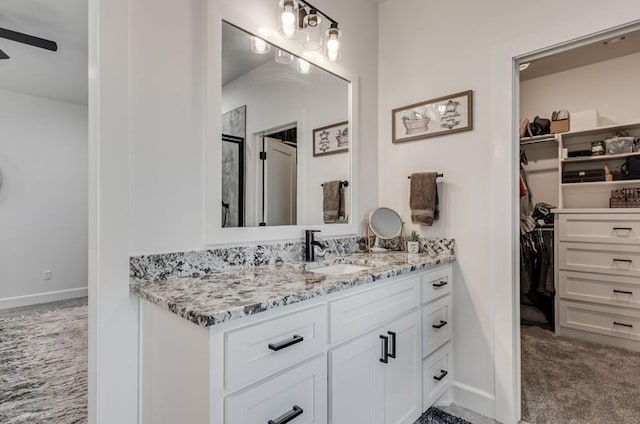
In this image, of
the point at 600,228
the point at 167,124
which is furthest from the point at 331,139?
→ the point at 600,228

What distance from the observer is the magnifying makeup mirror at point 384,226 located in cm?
233

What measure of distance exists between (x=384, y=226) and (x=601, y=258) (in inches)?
82.1

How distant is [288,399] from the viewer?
1.08 metres

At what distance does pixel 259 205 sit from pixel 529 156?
3.31 meters

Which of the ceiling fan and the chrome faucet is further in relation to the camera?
the ceiling fan

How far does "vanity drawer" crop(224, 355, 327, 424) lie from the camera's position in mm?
961

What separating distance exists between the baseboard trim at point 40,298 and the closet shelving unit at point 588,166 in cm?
592

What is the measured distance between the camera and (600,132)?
3.14 m

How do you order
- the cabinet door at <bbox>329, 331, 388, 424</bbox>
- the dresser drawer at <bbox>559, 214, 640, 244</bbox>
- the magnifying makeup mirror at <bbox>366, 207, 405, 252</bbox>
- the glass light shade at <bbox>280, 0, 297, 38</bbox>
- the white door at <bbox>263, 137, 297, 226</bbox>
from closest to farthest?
the cabinet door at <bbox>329, 331, 388, 424</bbox>
the glass light shade at <bbox>280, 0, 297, 38</bbox>
the white door at <bbox>263, 137, 297, 226</bbox>
the magnifying makeup mirror at <bbox>366, 207, 405, 252</bbox>
the dresser drawer at <bbox>559, 214, 640, 244</bbox>

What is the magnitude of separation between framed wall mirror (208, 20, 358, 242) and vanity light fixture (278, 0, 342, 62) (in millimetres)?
109

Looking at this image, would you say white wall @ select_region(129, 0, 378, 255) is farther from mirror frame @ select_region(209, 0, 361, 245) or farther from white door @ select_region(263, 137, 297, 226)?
white door @ select_region(263, 137, 297, 226)

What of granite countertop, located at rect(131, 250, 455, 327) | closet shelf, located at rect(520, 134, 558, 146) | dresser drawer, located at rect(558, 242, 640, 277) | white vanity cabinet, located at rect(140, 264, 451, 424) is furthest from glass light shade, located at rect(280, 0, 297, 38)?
dresser drawer, located at rect(558, 242, 640, 277)

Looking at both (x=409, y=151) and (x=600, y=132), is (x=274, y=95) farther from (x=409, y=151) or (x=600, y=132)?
(x=600, y=132)

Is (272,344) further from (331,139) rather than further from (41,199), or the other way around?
→ (41,199)
